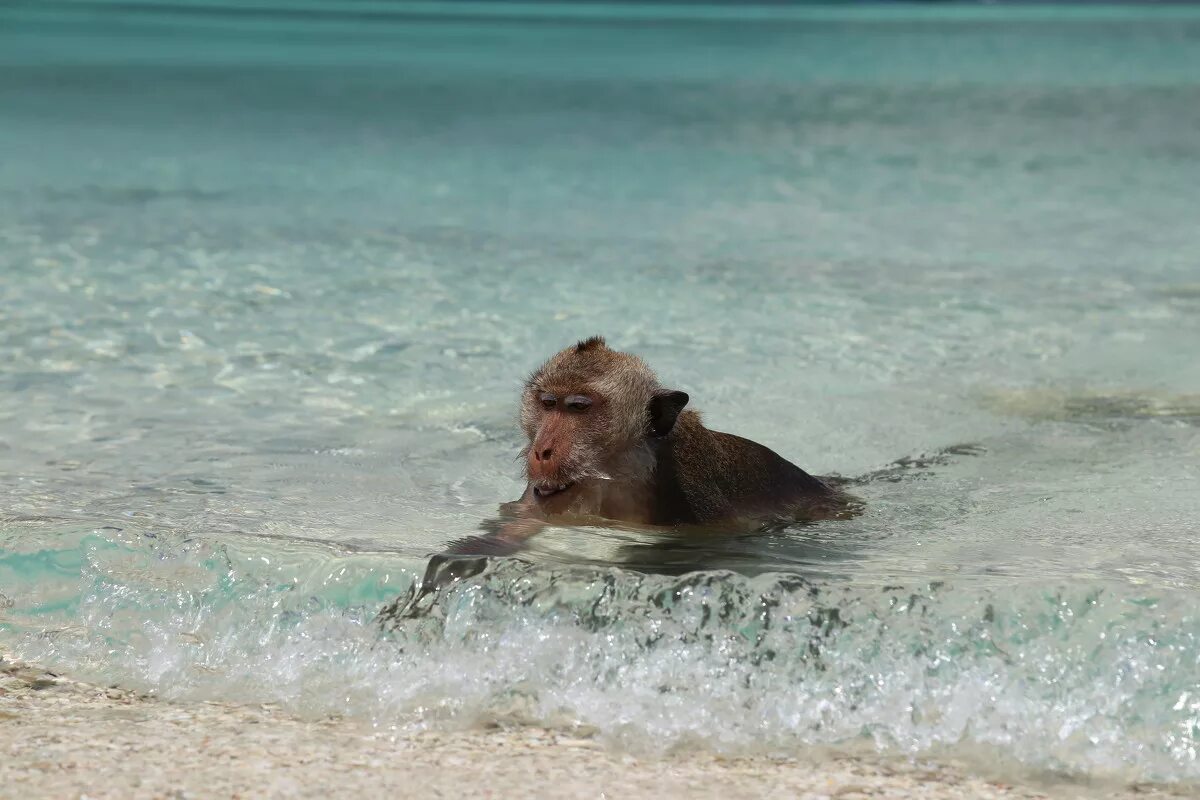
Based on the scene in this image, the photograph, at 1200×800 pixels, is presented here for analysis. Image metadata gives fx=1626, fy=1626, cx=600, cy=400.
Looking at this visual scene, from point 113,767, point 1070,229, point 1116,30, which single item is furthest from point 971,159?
point 1116,30

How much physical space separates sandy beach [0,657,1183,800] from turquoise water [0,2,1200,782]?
4.8 inches

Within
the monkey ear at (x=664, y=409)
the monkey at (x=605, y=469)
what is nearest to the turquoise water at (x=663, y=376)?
the monkey at (x=605, y=469)

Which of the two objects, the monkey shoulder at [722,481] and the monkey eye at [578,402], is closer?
the monkey eye at [578,402]

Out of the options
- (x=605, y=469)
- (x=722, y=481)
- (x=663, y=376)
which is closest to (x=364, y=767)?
(x=605, y=469)

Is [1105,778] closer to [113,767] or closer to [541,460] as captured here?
[541,460]

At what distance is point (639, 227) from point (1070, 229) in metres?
3.36

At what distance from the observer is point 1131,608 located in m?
Result: 4.55

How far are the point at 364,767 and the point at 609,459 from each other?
4.51 feet

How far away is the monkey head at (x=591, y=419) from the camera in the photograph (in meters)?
4.89

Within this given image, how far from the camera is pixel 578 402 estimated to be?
4945mm

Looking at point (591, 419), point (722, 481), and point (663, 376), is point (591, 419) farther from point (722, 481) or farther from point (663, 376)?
point (663, 376)

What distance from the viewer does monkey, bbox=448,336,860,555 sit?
4.92 meters

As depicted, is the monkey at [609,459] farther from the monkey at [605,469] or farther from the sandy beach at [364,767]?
the sandy beach at [364,767]

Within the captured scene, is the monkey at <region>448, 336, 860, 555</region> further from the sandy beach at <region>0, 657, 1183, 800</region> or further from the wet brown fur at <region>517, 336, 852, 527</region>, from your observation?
the sandy beach at <region>0, 657, 1183, 800</region>
